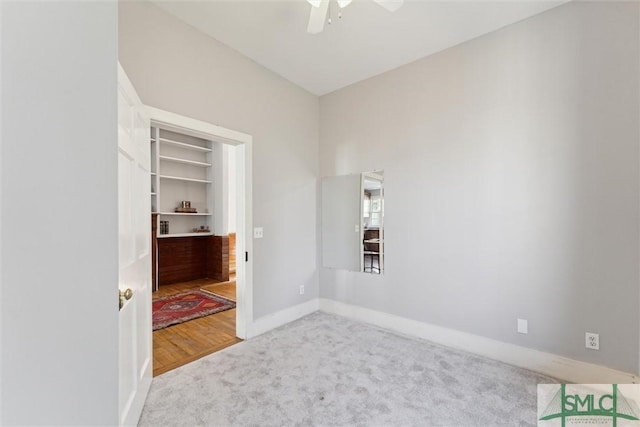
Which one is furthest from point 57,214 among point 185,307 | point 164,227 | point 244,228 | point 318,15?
point 164,227

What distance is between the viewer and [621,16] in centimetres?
197

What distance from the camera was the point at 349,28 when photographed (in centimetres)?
245

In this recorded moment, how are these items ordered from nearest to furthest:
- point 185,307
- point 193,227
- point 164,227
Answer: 1. point 185,307
2. point 164,227
3. point 193,227

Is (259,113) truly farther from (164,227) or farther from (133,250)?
(164,227)

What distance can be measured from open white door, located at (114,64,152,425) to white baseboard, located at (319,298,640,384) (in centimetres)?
223

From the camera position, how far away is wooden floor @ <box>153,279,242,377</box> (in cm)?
243

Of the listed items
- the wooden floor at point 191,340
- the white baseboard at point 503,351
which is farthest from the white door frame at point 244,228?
the white baseboard at point 503,351

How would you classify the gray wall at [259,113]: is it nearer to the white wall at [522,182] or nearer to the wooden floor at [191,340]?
the wooden floor at [191,340]

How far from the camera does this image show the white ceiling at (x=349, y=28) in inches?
86.7

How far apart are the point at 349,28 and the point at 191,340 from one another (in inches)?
130

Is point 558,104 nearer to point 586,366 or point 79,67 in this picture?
point 586,366

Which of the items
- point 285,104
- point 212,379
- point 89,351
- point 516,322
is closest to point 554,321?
point 516,322

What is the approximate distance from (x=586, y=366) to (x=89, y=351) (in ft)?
9.86

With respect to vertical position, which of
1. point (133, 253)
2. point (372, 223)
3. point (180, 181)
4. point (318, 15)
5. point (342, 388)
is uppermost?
point (318, 15)
